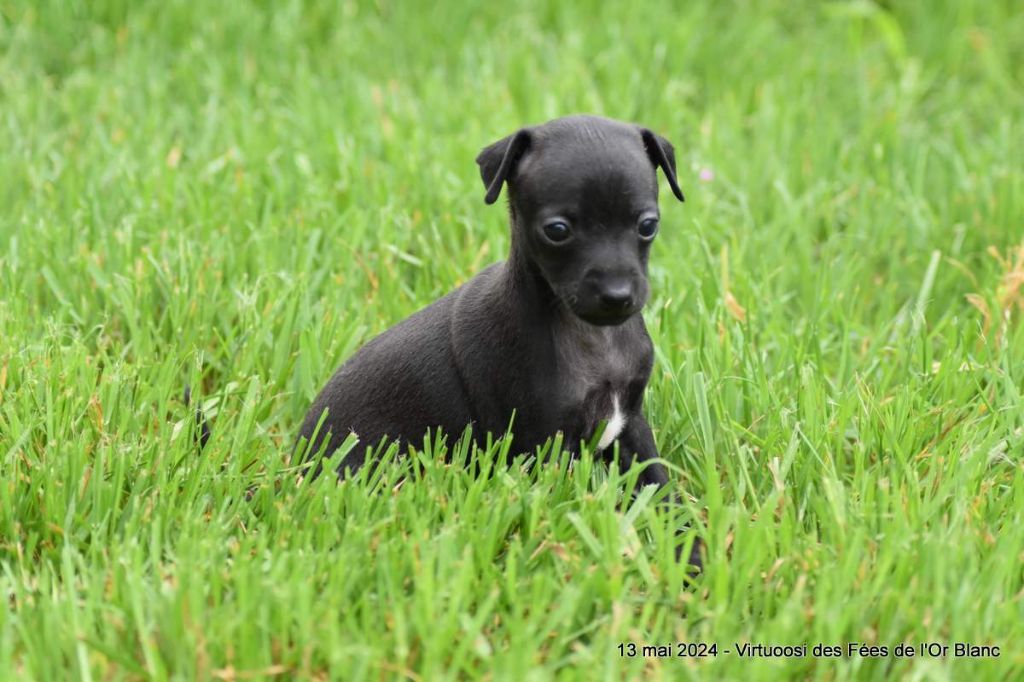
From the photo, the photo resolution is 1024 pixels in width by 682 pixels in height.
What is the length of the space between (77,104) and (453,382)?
399cm

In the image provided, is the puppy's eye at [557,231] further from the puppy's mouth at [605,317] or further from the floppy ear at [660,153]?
the floppy ear at [660,153]

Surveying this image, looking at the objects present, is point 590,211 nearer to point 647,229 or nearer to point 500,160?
point 647,229

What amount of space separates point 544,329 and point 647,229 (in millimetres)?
426

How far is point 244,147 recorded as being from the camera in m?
6.35

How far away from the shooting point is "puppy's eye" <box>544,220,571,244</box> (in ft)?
11.1

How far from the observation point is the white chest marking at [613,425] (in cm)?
377

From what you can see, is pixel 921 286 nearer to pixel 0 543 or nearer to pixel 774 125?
pixel 774 125

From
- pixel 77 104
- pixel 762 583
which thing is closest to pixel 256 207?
pixel 77 104

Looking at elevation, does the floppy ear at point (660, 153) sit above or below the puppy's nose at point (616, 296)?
above

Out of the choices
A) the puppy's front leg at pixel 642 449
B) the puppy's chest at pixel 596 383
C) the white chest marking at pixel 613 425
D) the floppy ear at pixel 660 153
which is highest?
the floppy ear at pixel 660 153

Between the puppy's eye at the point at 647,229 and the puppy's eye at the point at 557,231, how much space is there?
192 millimetres

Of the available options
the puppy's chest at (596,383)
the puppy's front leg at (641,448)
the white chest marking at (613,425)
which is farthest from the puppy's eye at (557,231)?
the puppy's front leg at (641,448)

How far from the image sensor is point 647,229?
135 inches

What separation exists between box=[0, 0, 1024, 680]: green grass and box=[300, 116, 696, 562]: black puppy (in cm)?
15
